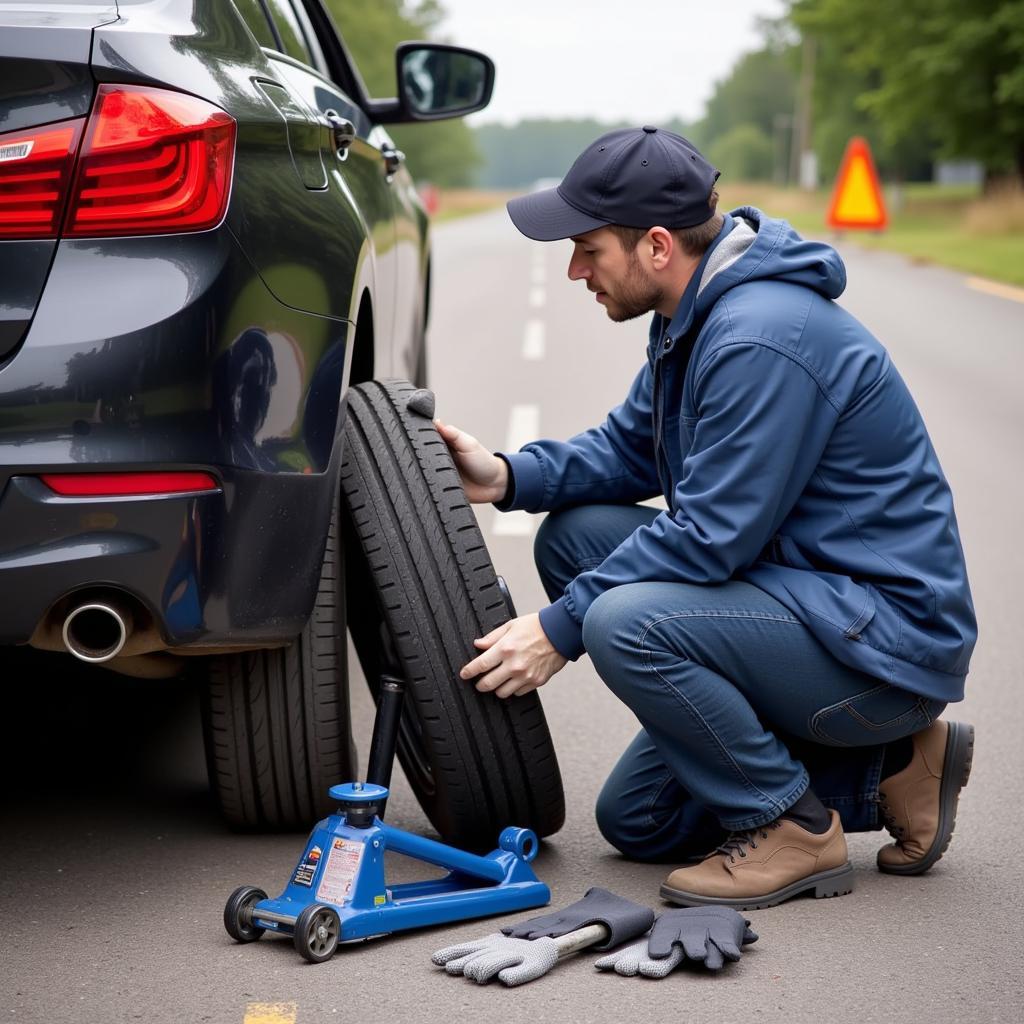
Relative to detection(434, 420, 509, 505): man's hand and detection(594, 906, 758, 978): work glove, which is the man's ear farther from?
detection(594, 906, 758, 978): work glove

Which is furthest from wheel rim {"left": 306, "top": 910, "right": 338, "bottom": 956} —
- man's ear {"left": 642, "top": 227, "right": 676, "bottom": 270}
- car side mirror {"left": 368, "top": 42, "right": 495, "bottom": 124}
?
car side mirror {"left": 368, "top": 42, "right": 495, "bottom": 124}

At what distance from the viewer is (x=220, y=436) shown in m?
2.65

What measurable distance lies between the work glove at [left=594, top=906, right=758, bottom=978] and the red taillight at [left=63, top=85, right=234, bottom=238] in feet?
4.44

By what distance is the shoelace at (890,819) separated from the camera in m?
3.23

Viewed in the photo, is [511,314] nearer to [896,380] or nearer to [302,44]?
[302,44]

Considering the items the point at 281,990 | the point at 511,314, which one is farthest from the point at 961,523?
the point at 511,314

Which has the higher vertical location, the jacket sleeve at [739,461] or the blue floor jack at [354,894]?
the jacket sleeve at [739,461]

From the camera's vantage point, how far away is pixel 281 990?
2582 mm

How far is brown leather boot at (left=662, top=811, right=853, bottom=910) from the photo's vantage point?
301cm

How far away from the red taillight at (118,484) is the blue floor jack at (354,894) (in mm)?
593

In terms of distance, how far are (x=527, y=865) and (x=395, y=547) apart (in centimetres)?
62

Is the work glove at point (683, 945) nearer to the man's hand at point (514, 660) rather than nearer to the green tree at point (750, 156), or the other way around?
the man's hand at point (514, 660)

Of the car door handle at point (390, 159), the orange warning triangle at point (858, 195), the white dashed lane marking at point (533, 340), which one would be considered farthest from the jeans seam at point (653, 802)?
the orange warning triangle at point (858, 195)

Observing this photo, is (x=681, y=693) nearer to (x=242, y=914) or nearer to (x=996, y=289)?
(x=242, y=914)
